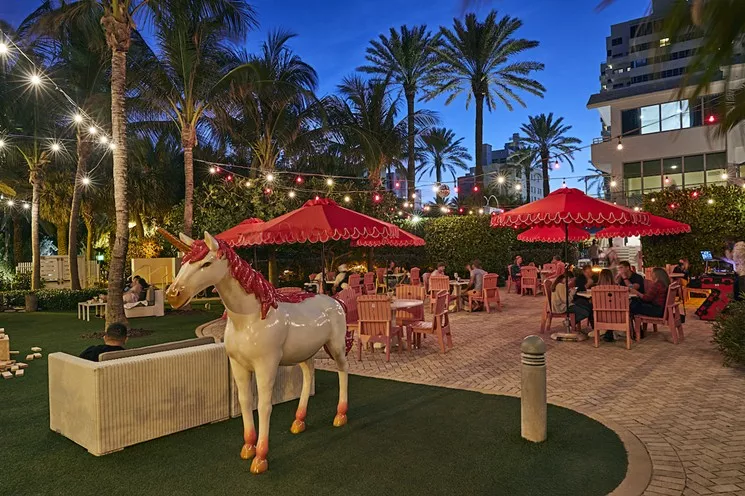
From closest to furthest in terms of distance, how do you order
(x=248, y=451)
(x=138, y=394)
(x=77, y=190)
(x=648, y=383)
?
(x=248, y=451)
(x=138, y=394)
(x=648, y=383)
(x=77, y=190)

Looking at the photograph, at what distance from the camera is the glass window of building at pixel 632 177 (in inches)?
1125

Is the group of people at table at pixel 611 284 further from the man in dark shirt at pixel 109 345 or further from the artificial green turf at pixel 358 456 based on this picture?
the man in dark shirt at pixel 109 345

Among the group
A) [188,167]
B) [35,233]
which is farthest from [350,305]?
[35,233]

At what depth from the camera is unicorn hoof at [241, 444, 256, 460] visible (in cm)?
430

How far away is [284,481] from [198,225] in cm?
1695

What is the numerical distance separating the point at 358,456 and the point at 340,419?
31.0 inches

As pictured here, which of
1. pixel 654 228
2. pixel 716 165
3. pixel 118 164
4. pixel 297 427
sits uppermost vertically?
pixel 716 165

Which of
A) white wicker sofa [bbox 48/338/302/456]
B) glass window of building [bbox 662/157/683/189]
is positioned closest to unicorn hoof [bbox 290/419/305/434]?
white wicker sofa [bbox 48/338/302/456]

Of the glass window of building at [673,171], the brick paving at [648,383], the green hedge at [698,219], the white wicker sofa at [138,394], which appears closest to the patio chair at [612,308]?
the brick paving at [648,383]

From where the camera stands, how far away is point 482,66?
24.6 m

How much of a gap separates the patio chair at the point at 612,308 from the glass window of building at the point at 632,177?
22.4m

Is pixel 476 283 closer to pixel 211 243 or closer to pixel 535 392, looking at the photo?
pixel 535 392

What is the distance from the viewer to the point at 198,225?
19578 mm

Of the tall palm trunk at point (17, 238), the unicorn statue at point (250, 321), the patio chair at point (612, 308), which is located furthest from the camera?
the tall palm trunk at point (17, 238)
